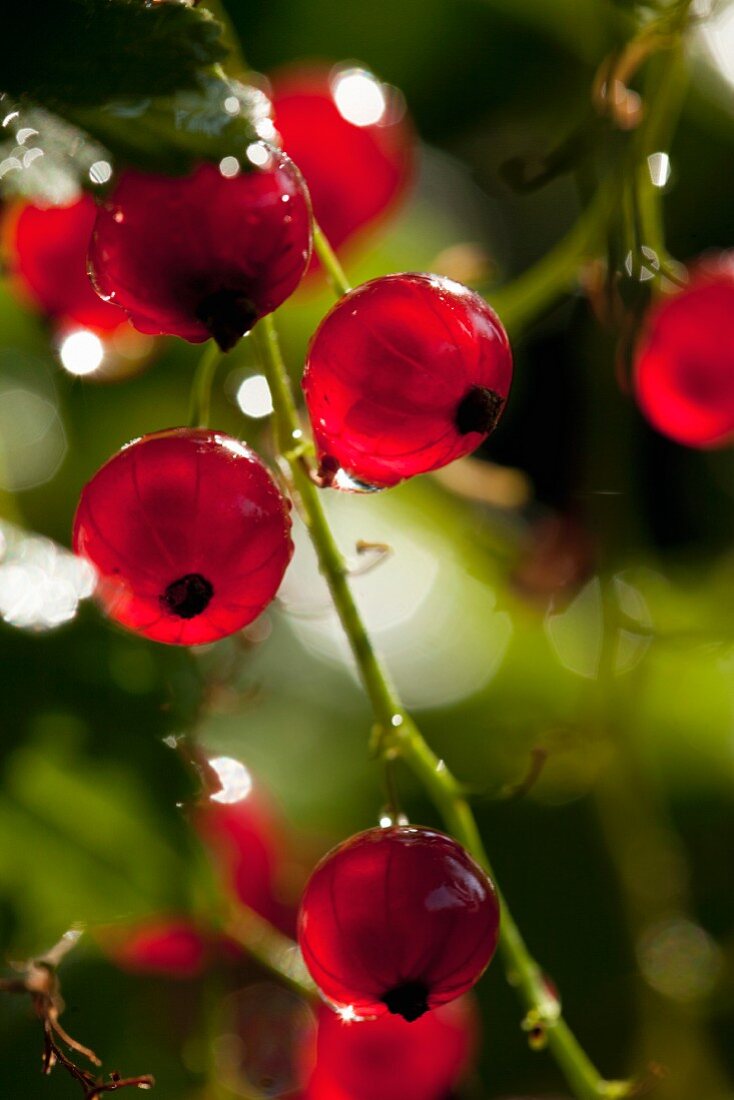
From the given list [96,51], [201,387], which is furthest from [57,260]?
[96,51]

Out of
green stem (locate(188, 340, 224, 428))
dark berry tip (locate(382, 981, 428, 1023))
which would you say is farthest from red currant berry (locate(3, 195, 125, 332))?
dark berry tip (locate(382, 981, 428, 1023))

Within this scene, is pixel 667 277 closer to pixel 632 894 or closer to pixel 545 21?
pixel 632 894

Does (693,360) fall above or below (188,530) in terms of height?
below

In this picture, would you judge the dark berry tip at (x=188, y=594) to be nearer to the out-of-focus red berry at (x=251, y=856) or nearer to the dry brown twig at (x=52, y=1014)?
the dry brown twig at (x=52, y=1014)

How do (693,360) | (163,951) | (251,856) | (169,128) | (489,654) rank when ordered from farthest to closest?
(489,654) < (251,856) < (163,951) < (693,360) < (169,128)

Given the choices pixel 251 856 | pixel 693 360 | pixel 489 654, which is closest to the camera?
pixel 693 360

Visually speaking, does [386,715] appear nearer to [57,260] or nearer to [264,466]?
[264,466]

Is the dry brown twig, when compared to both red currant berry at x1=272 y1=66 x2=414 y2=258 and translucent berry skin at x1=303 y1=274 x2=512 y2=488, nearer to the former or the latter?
translucent berry skin at x1=303 y1=274 x2=512 y2=488

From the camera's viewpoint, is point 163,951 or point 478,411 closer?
point 478,411
